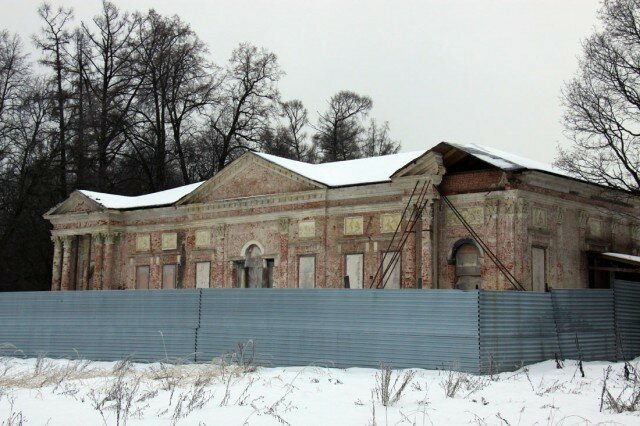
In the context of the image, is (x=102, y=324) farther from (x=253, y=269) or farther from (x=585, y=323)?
(x=585, y=323)

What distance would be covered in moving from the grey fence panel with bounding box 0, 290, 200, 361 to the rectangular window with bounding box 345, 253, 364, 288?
930 centimetres

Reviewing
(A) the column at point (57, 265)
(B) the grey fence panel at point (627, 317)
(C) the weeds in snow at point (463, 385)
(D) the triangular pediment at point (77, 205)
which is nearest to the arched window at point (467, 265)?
(B) the grey fence panel at point (627, 317)

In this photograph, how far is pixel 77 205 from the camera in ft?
114

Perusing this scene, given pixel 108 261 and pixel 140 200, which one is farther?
pixel 140 200

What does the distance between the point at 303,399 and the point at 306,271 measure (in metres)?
16.7

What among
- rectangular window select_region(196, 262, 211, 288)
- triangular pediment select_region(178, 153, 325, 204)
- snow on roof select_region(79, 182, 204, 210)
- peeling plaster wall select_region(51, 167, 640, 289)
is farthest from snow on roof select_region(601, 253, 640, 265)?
snow on roof select_region(79, 182, 204, 210)

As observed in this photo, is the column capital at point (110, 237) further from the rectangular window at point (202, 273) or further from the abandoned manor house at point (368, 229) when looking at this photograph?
the rectangular window at point (202, 273)

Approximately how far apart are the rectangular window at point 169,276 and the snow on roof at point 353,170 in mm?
6195

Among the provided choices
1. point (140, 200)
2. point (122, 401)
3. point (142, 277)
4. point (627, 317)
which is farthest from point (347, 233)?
point (122, 401)

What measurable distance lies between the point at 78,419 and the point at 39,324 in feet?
40.0

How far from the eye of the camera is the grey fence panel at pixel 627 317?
1806 cm

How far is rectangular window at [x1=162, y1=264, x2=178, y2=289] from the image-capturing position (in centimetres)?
3200

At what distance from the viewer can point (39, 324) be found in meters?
21.1

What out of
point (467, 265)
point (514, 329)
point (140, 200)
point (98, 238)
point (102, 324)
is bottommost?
point (102, 324)
